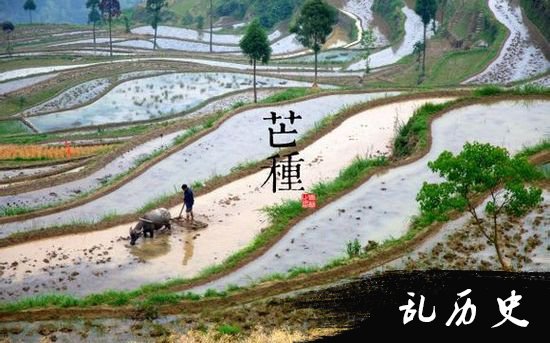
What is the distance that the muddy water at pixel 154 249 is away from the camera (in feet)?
55.2

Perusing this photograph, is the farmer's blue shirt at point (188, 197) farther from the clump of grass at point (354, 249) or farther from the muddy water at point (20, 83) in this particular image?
the muddy water at point (20, 83)

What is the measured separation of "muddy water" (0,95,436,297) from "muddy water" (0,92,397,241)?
197cm

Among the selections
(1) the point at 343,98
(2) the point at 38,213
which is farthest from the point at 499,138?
(2) the point at 38,213

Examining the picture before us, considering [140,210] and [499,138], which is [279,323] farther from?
[499,138]

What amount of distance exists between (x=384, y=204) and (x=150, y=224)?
6.56 metres

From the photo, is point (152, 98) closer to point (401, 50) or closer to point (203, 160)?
point (203, 160)

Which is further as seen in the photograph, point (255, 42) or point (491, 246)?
point (255, 42)

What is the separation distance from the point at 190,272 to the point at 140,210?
16.9 feet

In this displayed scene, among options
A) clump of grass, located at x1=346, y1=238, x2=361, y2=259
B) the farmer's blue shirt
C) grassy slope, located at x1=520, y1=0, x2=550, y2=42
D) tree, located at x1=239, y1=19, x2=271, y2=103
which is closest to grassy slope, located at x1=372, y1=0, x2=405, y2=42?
grassy slope, located at x1=520, y1=0, x2=550, y2=42

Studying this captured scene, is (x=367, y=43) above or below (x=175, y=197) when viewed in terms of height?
above

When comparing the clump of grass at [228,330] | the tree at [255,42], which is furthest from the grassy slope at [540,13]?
the clump of grass at [228,330]

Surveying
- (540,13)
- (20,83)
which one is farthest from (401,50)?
(20,83)

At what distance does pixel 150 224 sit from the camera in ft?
62.5

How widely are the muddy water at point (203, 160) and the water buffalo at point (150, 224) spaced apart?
308 cm
